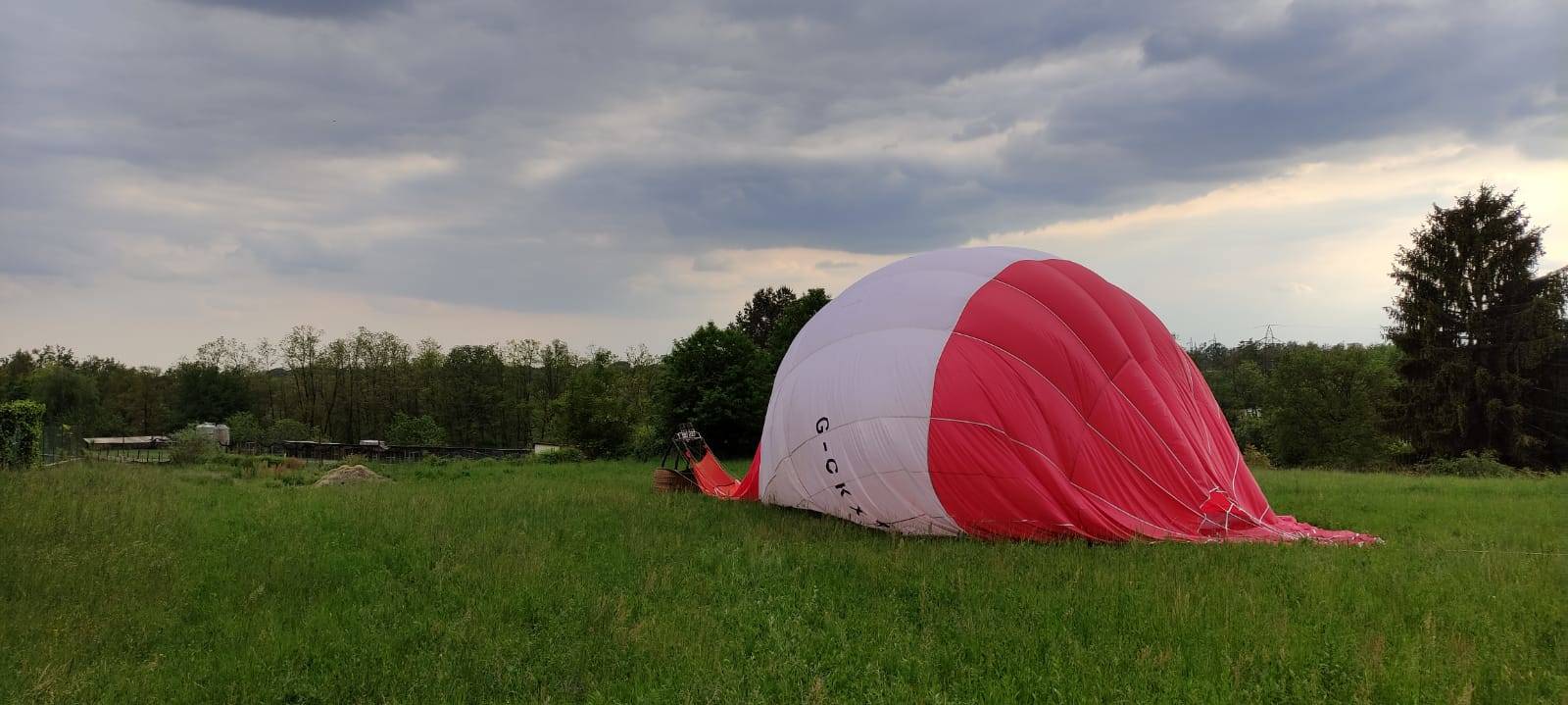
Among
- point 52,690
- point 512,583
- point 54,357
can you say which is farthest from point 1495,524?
point 54,357

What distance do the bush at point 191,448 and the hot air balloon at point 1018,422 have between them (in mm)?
29445

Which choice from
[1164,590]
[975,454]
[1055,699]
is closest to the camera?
[1055,699]

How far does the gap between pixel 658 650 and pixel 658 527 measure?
15.3 feet

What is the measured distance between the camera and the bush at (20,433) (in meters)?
15.7

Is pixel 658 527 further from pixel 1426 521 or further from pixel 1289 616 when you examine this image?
pixel 1426 521

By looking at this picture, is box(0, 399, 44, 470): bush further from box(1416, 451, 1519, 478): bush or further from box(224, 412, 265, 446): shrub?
box(224, 412, 265, 446): shrub

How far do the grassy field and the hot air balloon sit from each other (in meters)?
0.60

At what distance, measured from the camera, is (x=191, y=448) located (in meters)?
30.2

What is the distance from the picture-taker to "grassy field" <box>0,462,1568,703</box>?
483cm

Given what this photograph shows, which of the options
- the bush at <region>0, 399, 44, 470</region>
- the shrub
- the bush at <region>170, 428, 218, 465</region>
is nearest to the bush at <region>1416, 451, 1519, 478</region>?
the bush at <region>0, 399, 44, 470</region>

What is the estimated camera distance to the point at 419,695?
4.86 meters

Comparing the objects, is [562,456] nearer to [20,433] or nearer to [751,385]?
[751,385]

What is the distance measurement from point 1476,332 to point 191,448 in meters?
52.2

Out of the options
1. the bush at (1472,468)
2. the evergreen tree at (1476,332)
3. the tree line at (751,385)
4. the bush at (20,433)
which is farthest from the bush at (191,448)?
the evergreen tree at (1476,332)
